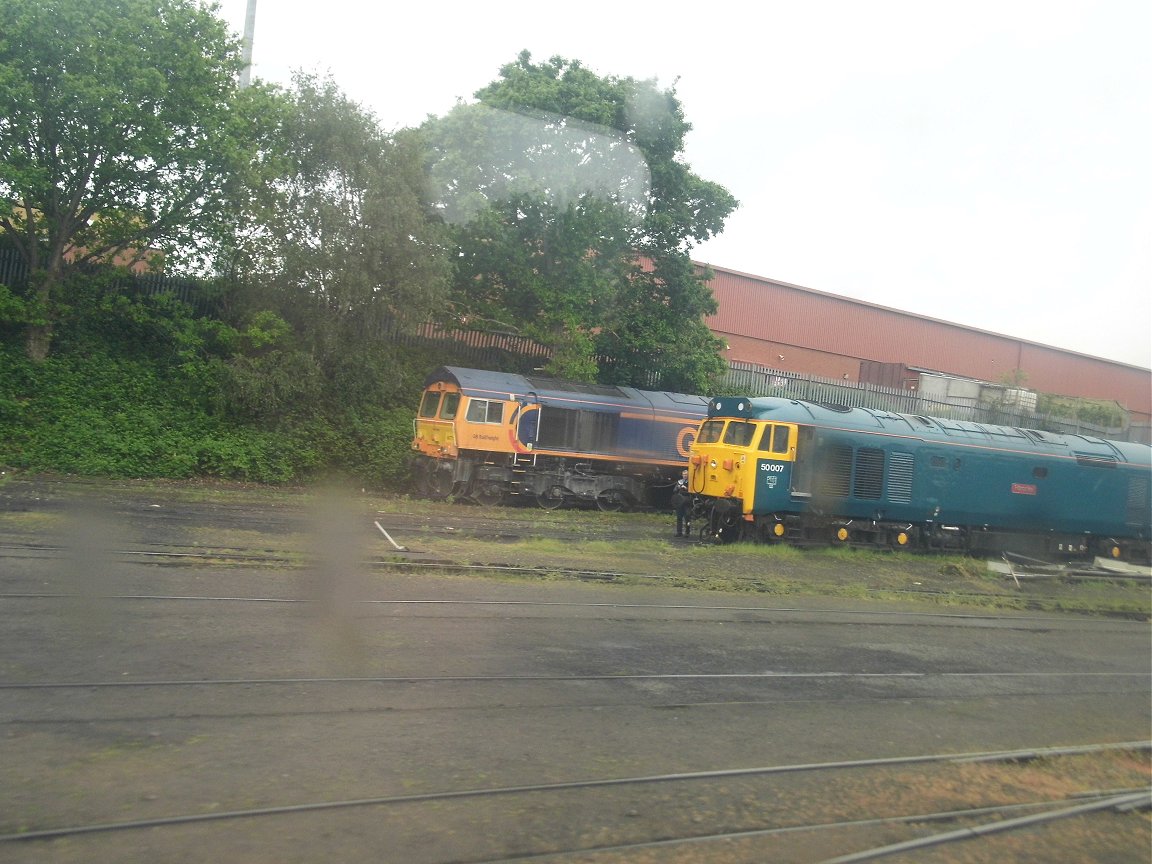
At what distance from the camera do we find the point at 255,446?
80.8 ft

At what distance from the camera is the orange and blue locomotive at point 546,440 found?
2453cm

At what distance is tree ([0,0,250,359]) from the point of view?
21609 millimetres

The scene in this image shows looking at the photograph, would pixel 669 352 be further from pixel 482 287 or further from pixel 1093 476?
pixel 1093 476

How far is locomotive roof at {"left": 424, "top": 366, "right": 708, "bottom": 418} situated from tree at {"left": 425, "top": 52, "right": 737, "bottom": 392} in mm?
3430

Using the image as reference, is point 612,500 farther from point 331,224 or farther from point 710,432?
point 331,224

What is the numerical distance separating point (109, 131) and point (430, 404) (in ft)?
32.4

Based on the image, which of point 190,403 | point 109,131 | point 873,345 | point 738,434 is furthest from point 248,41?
point 873,345

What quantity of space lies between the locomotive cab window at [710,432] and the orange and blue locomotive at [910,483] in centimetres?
4

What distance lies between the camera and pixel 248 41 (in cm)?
2664

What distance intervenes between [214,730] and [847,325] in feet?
151

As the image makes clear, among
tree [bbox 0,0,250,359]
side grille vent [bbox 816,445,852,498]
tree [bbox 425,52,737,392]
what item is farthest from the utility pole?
side grille vent [bbox 816,445,852,498]

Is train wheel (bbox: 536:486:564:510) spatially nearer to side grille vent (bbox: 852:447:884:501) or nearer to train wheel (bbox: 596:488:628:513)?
train wheel (bbox: 596:488:628:513)

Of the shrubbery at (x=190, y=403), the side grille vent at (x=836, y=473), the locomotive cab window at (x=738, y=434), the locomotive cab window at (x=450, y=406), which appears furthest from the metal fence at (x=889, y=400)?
the locomotive cab window at (x=738, y=434)

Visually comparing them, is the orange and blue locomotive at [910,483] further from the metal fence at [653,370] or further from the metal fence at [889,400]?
the metal fence at [889,400]
